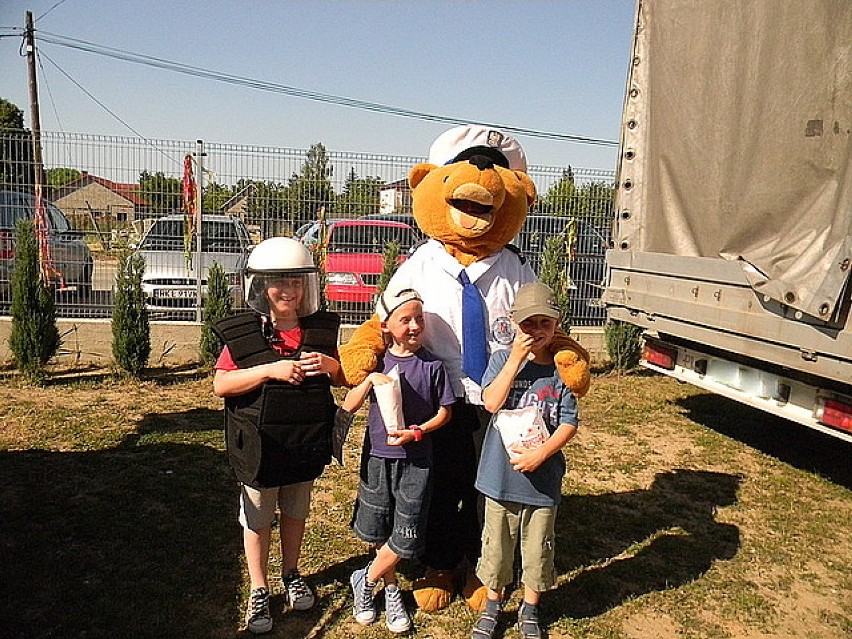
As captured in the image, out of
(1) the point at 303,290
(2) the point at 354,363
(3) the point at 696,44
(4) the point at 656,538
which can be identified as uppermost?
(3) the point at 696,44

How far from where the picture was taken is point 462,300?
10.4 ft

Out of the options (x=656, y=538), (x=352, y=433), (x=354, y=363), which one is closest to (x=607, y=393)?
(x=352, y=433)

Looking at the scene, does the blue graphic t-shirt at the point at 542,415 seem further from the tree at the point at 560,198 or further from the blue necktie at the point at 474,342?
the tree at the point at 560,198

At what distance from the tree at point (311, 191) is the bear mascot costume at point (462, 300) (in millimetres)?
4960

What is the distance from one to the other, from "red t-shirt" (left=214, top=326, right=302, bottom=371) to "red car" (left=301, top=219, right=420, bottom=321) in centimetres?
560

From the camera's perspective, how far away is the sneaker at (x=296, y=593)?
3.17 m

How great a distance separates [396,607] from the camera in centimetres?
310

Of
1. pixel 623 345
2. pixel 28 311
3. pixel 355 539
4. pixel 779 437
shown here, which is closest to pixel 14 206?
pixel 28 311

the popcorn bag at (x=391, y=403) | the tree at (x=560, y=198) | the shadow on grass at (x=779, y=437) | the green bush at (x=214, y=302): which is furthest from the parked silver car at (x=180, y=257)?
the popcorn bag at (x=391, y=403)

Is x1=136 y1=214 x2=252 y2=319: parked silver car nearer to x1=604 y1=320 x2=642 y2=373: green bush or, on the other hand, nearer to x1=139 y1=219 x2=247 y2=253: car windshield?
x1=139 y1=219 x2=247 y2=253: car windshield

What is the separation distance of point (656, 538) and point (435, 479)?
5.59ft

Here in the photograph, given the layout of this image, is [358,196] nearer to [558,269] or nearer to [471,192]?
[558,269]

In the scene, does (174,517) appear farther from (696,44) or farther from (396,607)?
(696,44)

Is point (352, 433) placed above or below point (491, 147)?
below
